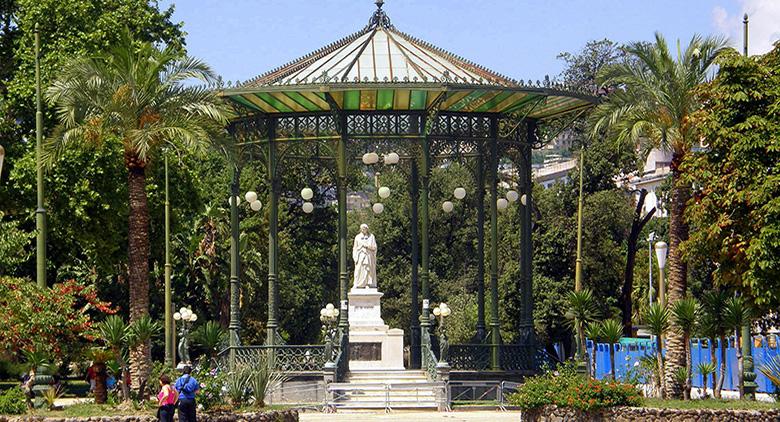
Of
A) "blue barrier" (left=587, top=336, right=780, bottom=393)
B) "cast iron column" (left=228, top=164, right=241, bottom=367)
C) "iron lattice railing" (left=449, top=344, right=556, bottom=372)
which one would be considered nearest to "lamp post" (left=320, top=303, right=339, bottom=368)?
"cast iron column" (left=228, top=164, right=241, bottom=367)

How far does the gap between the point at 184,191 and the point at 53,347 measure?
2091 centimetres

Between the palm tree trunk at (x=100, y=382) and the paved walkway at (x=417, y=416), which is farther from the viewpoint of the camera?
the paved walkway at (x=417, y=416)

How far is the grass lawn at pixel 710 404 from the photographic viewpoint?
28109 mm

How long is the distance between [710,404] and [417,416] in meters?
7.16

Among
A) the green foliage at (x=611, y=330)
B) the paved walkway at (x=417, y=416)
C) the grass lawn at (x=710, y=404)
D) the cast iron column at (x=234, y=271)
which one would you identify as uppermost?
the cast iron column at (x=234, y=271)

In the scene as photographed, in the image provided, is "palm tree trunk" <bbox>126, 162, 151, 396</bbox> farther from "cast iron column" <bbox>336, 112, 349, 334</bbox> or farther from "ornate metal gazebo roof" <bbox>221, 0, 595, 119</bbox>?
"cast iron column" <bbox>336, 112, 349, 334</bbox>


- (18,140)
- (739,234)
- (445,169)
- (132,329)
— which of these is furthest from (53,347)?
(445,169)

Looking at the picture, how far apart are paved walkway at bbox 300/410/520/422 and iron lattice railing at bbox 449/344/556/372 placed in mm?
3388

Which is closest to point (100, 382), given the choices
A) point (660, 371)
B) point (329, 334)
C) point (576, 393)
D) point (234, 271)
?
point (329, 334)

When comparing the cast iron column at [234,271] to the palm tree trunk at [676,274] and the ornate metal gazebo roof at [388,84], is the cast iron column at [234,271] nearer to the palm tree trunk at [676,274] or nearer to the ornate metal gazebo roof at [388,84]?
the ornate metal gazebo roof at [388,84]

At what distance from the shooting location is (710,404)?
28688 mm

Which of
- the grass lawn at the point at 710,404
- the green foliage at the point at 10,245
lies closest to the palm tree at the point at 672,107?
the grass lawn at the point at 710,404

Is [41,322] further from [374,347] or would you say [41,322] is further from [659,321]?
[659,321]

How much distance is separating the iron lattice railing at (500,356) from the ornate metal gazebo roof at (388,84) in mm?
6275
